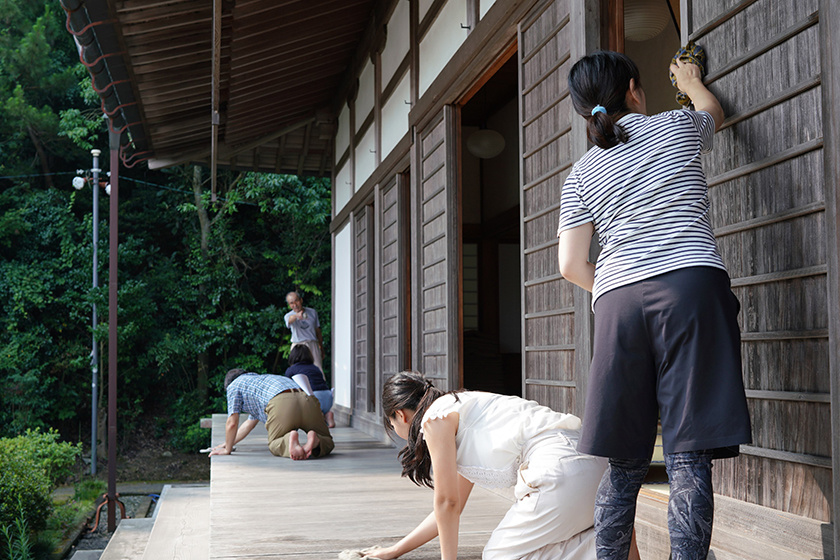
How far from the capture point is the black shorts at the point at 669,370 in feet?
4.80

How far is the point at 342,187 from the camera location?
30.8 feet

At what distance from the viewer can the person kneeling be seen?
16.4 ft

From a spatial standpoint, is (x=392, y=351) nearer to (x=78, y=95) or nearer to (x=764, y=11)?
(x=764, y=11)

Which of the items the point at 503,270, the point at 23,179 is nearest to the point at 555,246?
the point at 503,270

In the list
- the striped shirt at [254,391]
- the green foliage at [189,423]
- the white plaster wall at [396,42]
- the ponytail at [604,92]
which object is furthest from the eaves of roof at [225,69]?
the green foliage at [189,423]

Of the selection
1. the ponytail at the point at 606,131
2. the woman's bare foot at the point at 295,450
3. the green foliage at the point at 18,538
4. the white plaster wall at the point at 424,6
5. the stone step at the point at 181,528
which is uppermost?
the white plaster wall at the point at 424,6

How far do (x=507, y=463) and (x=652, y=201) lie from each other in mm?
835

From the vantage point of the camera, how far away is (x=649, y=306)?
1557mm

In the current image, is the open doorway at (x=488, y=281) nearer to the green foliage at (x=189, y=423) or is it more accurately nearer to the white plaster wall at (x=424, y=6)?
the white plaster wall at (x=424, y=6)

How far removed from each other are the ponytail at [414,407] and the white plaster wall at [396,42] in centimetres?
409

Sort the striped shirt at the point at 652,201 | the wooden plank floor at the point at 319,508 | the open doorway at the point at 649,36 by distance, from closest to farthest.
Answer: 1. the striped shirt at the point at 652,201
2. the wooden plank floor at the point at 319,508
3. the open doorway at the point at 649,36

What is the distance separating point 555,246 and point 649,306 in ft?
5.14

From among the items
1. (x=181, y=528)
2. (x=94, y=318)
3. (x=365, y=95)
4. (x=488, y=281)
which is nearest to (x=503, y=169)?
(x=488, y=281)

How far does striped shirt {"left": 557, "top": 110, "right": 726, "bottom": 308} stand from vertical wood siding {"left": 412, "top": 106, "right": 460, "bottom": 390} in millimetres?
2825
